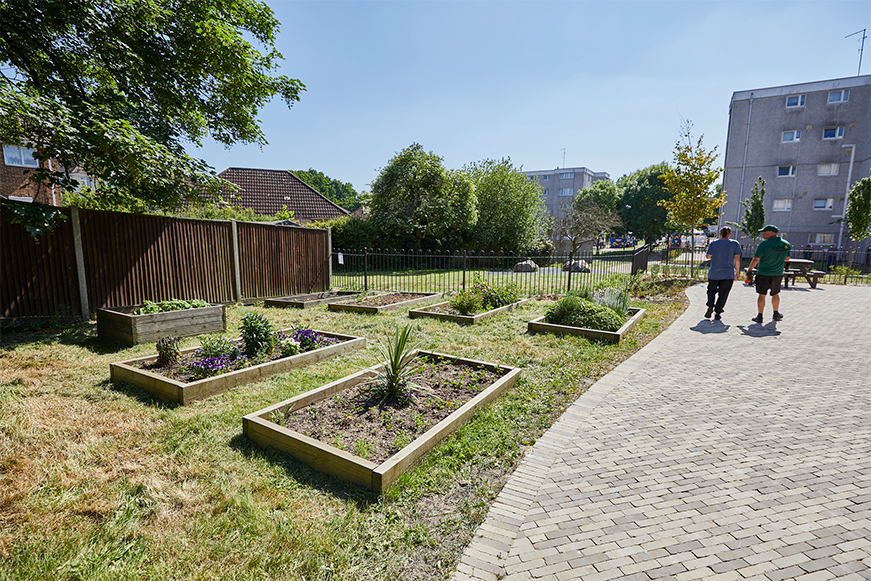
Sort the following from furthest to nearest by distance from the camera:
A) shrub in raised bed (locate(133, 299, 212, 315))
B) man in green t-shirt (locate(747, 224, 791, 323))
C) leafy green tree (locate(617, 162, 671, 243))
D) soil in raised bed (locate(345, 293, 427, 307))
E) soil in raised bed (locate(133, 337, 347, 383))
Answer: leafy green tree (locate(617, 162, 671, 243)) → soil in raised bed (locate(345, 293, 427, 307)) → man in green t-shirt (locate(747, 224, 791, 323)) → shrub in raised bed (locate(133, 299, 212, 315)) → soil in raised bed (locate(133, 337, 347, 383))

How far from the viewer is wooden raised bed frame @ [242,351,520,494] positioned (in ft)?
9.02

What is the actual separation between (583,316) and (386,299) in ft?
17.6

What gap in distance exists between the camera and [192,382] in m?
4.23

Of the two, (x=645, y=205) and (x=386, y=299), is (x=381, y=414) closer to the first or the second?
(x=386, y=299)

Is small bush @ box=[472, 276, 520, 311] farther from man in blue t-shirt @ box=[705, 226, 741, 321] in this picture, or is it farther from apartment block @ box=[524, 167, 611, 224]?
apartment block @ box=[524, 167, 611, 224]

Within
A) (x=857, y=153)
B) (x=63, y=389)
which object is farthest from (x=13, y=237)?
(x=857, y=153)

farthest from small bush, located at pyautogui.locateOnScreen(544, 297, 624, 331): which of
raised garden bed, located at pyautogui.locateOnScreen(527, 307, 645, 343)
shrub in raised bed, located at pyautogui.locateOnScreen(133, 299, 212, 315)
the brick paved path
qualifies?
shrub in raised bed, located at pyautogui.locateOnScreen(133, 299, 212, 315)

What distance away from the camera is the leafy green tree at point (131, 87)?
6.14 m

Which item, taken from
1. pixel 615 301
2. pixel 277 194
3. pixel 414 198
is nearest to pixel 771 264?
pixel 615 301

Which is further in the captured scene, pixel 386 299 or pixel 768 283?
pixel 386 299

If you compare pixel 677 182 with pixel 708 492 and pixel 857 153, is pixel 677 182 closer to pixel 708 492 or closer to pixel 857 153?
pixel 708 492

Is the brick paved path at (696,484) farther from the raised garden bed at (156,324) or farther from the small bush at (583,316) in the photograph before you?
the raised garden bed at (156,324)

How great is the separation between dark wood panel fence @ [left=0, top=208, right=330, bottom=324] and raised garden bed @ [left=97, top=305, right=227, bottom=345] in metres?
1.42

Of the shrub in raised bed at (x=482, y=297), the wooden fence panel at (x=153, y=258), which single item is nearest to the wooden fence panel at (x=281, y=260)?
the wooden fence panel at (x=153, y=258)
